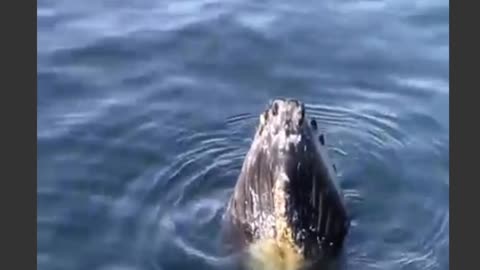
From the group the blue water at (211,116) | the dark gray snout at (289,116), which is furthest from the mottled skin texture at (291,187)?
the blue water at (211,116)

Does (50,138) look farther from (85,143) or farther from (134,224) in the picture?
(134,224)

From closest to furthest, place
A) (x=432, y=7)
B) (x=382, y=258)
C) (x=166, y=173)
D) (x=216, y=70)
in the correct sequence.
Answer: (x=382, y=258), (x=166, y=173), (x=216, y=70), (x=432, y=7)

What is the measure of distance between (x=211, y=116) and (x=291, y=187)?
12.0ft

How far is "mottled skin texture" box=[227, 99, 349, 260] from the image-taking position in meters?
6.37

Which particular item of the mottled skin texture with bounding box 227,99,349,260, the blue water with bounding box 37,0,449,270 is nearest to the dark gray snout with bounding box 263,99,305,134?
the mottled skin texture with bounding box 227,99,349,260

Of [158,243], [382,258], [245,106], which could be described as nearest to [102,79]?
[245,106]

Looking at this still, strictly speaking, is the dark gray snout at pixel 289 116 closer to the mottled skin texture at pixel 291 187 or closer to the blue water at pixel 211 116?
the mottled skin texture at pixel 291 187

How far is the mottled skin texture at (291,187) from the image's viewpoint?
6.37m

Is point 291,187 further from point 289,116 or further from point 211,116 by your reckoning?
point 211,116

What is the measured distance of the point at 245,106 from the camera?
402 inches

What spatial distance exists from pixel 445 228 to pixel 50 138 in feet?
13.0

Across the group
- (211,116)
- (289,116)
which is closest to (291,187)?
(289,116)

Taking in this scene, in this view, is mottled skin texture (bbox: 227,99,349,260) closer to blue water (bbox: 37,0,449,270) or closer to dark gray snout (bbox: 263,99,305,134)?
dark gray snout (bbox: 263,99,305,134)

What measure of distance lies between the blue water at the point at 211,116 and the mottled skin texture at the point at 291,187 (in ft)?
1.78
